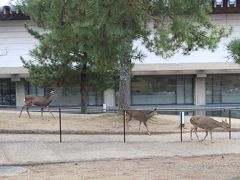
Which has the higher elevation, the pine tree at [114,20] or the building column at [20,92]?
the pine tree at [114,20]

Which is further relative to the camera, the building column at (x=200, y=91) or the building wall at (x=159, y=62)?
the building column at (x=200, y=91)

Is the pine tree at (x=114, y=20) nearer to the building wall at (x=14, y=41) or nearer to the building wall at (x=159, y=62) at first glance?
the building wall at (x=159, y=62)

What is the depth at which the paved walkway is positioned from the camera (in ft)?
41.4

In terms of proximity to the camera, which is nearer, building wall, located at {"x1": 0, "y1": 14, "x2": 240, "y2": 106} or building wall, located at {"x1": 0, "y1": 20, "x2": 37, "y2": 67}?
building wall, located at {"x1": 0, "y1": 14, "x2": 240, "y2": 106}

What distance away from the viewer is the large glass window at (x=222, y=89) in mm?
48688

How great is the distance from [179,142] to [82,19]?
29.9 ft

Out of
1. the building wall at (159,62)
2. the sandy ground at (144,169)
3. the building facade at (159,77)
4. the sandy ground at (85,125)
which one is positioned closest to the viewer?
the sandy ground at (144,169)

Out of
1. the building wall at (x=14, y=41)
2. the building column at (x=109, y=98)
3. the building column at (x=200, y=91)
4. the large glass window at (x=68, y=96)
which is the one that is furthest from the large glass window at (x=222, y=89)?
the building wall at (x=14, y=41)

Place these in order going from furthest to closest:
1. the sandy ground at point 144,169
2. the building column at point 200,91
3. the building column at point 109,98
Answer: the building column at point 200,91 < the building column at point 109,98 < the sandy ground at point 144,169

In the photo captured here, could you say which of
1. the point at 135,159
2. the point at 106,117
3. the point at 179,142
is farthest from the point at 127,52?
the point at 106,117

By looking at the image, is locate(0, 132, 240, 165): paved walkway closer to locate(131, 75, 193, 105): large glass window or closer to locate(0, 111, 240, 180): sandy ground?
locate(0, 111, 240, 180): sandy ground

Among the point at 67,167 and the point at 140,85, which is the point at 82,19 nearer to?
the point at 67,167

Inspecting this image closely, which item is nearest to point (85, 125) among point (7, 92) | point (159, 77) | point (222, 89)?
point (159, 77)

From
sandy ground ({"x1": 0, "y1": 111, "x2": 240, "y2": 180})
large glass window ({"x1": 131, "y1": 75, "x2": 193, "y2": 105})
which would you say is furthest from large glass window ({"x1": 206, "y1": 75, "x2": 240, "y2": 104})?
sandy ground ({"x1": 0, "y1": 111, "x2": 240, "y2": 180})
